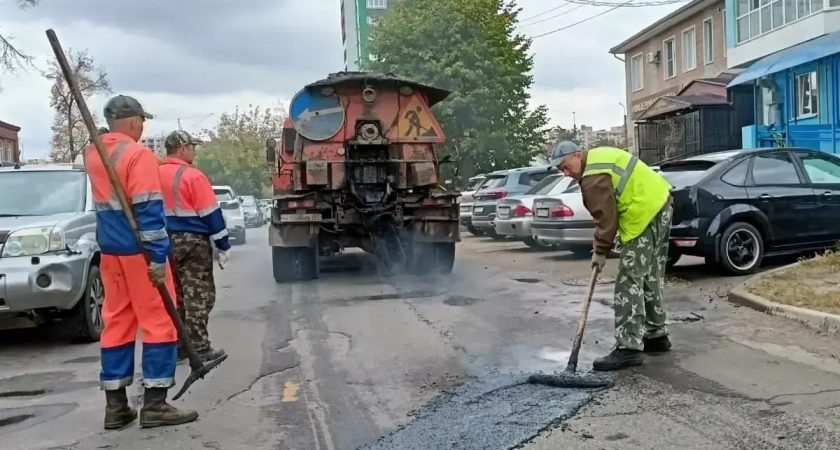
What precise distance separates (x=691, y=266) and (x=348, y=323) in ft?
17.9

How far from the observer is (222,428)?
195 inches

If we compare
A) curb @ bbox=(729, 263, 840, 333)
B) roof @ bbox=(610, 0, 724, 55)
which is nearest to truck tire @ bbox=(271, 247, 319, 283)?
curb @ bbox=(729, 263, 840, 333)

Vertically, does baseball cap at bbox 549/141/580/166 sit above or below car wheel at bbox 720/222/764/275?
above

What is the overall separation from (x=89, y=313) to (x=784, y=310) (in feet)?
20.7

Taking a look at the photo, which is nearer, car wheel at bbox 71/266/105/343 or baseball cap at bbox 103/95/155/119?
baseball cap at bbox 103/95/155/119

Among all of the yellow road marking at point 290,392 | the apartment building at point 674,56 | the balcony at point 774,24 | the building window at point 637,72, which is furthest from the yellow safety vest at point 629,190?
the building window at point 637,72

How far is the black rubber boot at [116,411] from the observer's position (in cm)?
505

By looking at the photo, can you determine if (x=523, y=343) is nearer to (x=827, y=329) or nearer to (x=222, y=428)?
(x=827, y=329)

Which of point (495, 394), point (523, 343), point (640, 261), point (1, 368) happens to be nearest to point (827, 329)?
point (640, 261)

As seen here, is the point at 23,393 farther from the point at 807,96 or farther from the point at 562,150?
the point at 807,96

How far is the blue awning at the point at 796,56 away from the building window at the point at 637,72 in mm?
13760

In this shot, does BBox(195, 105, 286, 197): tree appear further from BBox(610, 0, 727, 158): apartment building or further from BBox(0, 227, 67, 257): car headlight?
BBox(0, 227, 67, 257): car headlight

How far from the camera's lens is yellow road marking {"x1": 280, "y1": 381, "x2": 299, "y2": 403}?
18.2ft

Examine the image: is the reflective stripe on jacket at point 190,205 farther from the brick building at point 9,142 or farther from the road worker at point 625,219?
the brick building at point 9,142
